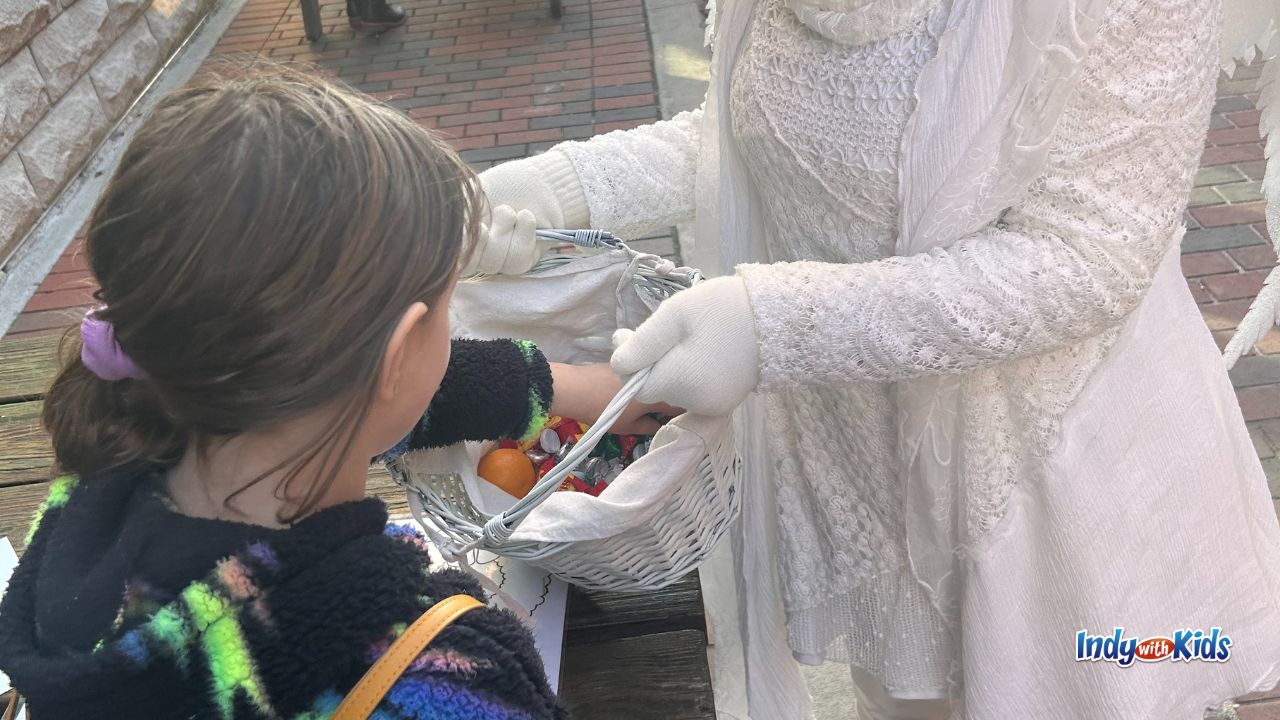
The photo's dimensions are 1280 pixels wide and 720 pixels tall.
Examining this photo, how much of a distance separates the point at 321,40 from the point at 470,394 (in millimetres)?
4630

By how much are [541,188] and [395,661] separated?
843mm

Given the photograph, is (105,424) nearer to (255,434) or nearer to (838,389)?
(255,434)

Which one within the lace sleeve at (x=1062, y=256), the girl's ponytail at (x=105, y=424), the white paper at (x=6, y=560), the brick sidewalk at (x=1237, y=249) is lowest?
the brick sidewalk at (x=1237, y=249)

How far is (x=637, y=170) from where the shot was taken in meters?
1.49

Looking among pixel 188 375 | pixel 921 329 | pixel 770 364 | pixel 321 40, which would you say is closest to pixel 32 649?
pixel 188 375

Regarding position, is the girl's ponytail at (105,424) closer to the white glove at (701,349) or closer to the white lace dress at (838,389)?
the white glove at (701,349)

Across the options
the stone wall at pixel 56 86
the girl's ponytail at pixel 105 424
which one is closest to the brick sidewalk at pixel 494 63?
the stone wall at pixel 56 86

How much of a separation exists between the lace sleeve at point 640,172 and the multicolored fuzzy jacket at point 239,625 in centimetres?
73

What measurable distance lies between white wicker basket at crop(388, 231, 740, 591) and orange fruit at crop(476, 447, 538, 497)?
0.14m

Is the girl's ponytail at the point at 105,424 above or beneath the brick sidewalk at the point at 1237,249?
A: above

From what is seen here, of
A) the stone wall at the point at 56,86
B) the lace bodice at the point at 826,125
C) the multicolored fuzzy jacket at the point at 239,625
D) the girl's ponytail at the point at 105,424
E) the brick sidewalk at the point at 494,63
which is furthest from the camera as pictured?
the brick sidewalk at the point at 494,63

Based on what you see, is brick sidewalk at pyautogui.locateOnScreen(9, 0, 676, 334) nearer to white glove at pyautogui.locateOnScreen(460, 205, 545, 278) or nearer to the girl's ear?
white glove at pyautogui.locateOnScreen(460, 205, 545, 278)

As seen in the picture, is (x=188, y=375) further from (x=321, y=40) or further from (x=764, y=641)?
(x=321, y=40)

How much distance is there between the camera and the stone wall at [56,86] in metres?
3.28
